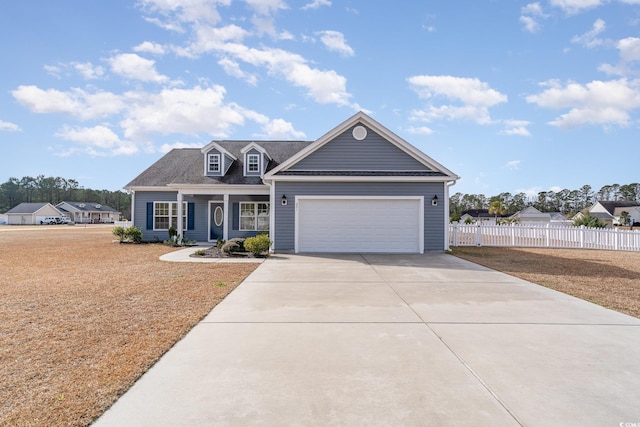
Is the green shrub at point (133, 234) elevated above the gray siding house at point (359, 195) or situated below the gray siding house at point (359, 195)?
below

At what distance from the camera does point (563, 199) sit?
89.5 metres

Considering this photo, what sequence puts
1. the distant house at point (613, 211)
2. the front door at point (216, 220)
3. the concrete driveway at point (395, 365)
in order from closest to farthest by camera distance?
1. the concrete driveway at point (395, 365)
2. the front door at point (216, 220)
3. the distant house at point (613, 211)

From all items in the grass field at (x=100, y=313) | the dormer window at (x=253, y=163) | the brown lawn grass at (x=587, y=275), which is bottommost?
the brown lawn grass at (x=587, y=275)

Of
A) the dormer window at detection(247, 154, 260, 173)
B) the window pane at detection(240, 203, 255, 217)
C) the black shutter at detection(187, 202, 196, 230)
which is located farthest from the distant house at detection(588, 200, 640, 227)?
the black shutter at detection(187, 202, 196, 230)

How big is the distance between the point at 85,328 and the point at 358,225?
10.4 metres

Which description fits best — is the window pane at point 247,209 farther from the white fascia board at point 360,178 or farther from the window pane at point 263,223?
the white fascia board at point 360,178

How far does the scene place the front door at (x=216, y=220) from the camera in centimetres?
1833

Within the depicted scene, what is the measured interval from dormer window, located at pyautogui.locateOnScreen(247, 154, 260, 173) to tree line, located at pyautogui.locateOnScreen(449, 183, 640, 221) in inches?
3070

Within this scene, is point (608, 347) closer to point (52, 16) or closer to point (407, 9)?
point (407, 9)

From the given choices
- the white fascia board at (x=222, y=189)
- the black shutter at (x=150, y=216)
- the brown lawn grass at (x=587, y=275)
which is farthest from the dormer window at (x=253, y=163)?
the brown lawn grass at (x=587, y=275)

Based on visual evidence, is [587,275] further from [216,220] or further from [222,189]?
[216,220]

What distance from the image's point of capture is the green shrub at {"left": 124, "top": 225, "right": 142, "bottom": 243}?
17.7 metres

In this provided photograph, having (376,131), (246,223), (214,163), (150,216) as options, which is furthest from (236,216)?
(376,131)

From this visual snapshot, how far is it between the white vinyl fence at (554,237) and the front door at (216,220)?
1188 cm
